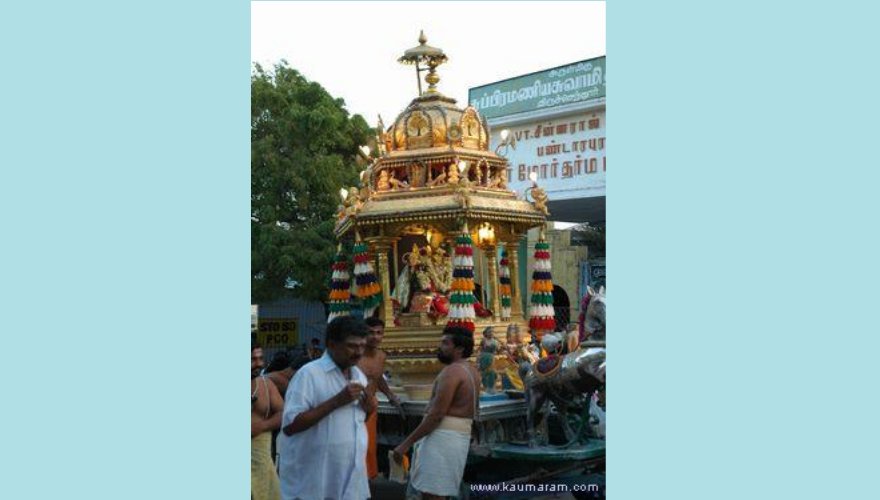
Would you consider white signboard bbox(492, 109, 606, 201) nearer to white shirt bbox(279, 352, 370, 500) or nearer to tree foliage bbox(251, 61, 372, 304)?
tree foliage bbox(251, 61, 372, 304)

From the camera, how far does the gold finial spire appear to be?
10.3 metres

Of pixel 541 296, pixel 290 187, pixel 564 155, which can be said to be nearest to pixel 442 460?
pixel 541 296

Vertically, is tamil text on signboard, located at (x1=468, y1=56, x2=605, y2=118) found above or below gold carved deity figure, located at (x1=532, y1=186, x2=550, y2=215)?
above

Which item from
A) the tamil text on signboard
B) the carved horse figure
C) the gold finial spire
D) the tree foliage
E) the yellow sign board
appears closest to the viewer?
the carved horse figure

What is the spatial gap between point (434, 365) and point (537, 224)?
220cm

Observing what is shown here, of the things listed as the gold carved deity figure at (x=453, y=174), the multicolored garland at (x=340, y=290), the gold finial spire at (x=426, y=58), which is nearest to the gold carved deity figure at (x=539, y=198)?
the gold carved deity figure at (x=453, y=174)

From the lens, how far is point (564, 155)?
2011 cm

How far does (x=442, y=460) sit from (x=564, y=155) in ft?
47.5

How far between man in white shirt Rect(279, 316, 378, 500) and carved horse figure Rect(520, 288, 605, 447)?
11.4 feet

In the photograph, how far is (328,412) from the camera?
4.98m

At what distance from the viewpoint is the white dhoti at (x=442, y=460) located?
20.7 ft

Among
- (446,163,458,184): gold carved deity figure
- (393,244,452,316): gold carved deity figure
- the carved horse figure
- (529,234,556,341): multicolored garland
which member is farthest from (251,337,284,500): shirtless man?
(529,234,556,341): multicolored garland

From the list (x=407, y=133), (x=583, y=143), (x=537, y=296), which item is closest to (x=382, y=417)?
(x=537, y=296)

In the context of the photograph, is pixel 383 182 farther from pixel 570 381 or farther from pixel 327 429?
pixel 327 429
